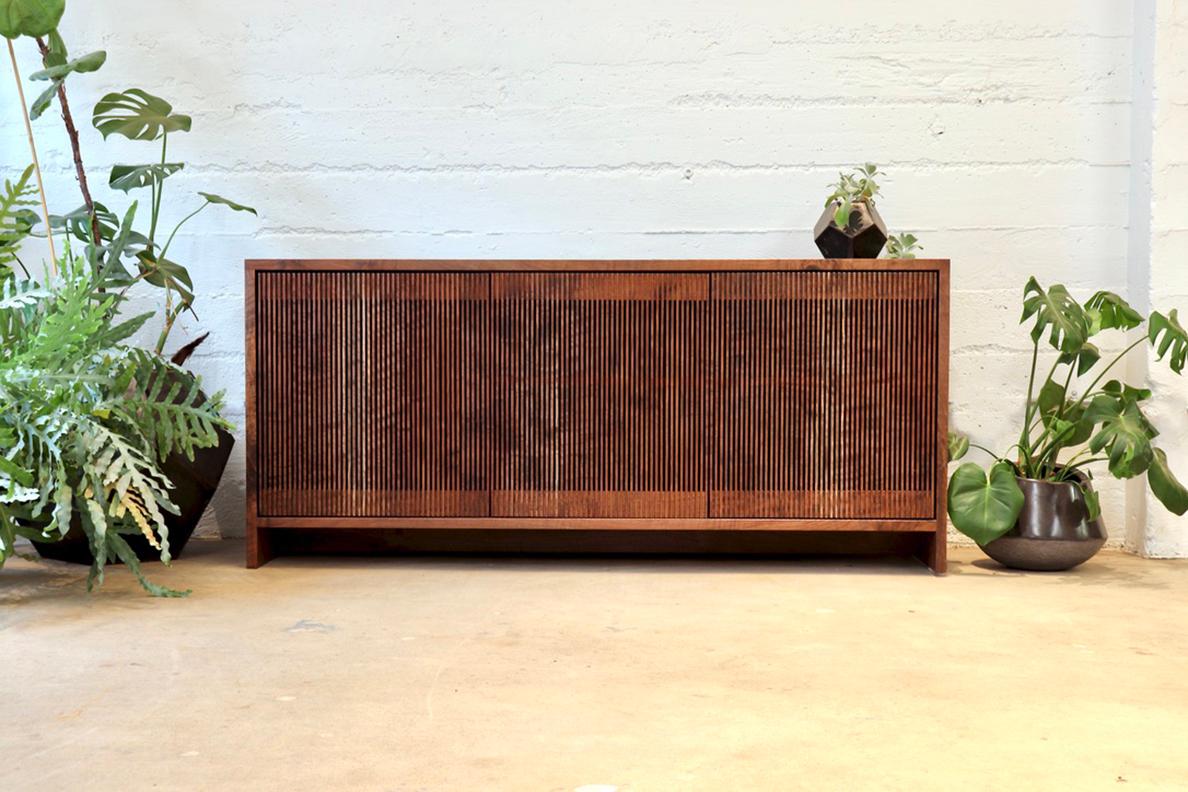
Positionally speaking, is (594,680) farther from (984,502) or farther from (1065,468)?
(1065,468)

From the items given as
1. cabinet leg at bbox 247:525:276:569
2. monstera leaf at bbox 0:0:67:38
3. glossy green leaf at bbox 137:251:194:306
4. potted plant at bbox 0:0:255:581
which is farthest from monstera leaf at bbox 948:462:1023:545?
monstera leaf at bbox 0:0:67:38

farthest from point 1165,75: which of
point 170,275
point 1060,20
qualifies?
point 170,275

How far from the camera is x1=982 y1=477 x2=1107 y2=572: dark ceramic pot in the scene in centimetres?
269

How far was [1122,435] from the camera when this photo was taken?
2.58m

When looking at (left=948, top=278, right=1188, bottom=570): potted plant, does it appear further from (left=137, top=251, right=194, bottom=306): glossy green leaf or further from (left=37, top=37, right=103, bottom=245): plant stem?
(left=37, top=37, right=103, bottom=245): plant stem

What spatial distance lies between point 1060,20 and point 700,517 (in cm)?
169

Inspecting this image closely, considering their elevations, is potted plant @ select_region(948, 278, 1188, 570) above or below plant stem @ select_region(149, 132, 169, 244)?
below

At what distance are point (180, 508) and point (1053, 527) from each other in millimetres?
2113

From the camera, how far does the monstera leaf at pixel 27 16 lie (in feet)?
8.60

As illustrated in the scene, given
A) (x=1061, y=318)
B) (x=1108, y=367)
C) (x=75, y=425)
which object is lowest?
(x=75, y=425)

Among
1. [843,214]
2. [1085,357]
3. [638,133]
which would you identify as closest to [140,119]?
[638,133]

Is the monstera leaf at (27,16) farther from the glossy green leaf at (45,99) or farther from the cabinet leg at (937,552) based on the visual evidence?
the cabinet leg at (937,552)

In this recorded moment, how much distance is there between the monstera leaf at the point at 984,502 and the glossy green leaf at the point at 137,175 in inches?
80.6

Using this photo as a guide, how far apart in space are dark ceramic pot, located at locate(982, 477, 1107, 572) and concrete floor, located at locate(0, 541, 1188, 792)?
2.7 inches
